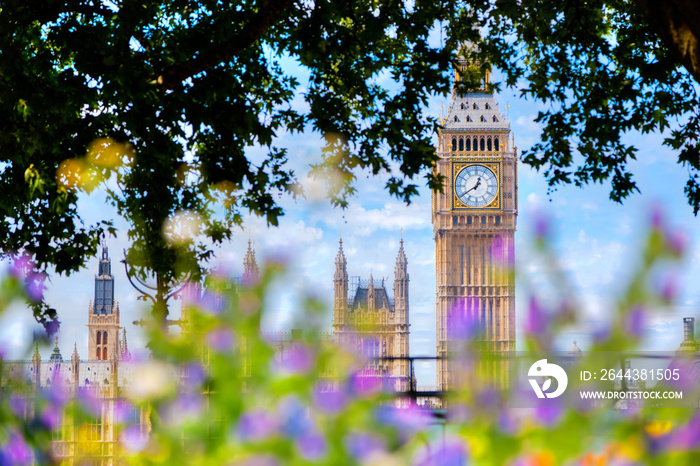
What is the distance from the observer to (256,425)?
1.04 m

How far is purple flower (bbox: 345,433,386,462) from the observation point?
98cm

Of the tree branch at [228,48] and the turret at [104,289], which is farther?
the turret at [104,289]

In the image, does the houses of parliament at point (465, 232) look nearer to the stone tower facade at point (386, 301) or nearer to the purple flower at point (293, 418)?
the stone tower facade at point (386, 301)

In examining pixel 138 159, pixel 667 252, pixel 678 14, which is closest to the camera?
pixel 667 252

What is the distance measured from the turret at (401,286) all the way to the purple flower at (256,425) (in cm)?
7044

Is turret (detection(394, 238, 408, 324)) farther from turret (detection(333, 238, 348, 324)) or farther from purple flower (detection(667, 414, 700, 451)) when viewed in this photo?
purple flower (detection(667, 414, 700, 451))

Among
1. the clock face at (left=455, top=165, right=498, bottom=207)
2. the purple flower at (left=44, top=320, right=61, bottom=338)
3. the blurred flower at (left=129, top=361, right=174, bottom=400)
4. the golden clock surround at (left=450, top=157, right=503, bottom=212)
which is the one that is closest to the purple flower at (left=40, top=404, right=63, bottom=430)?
the blurred flower at (left=129, top=361, right=174, bottom=400)

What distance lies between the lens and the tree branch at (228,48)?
770 centimetres

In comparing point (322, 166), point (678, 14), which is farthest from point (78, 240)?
point (678, 14)

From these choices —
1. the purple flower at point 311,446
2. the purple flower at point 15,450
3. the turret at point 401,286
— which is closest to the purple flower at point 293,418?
the purple flower at point 311,446

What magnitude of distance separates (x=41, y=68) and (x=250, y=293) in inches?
302

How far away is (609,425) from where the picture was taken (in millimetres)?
1031

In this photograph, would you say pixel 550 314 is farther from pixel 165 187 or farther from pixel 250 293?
pixel 165 187

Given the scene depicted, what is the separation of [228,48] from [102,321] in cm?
9837
